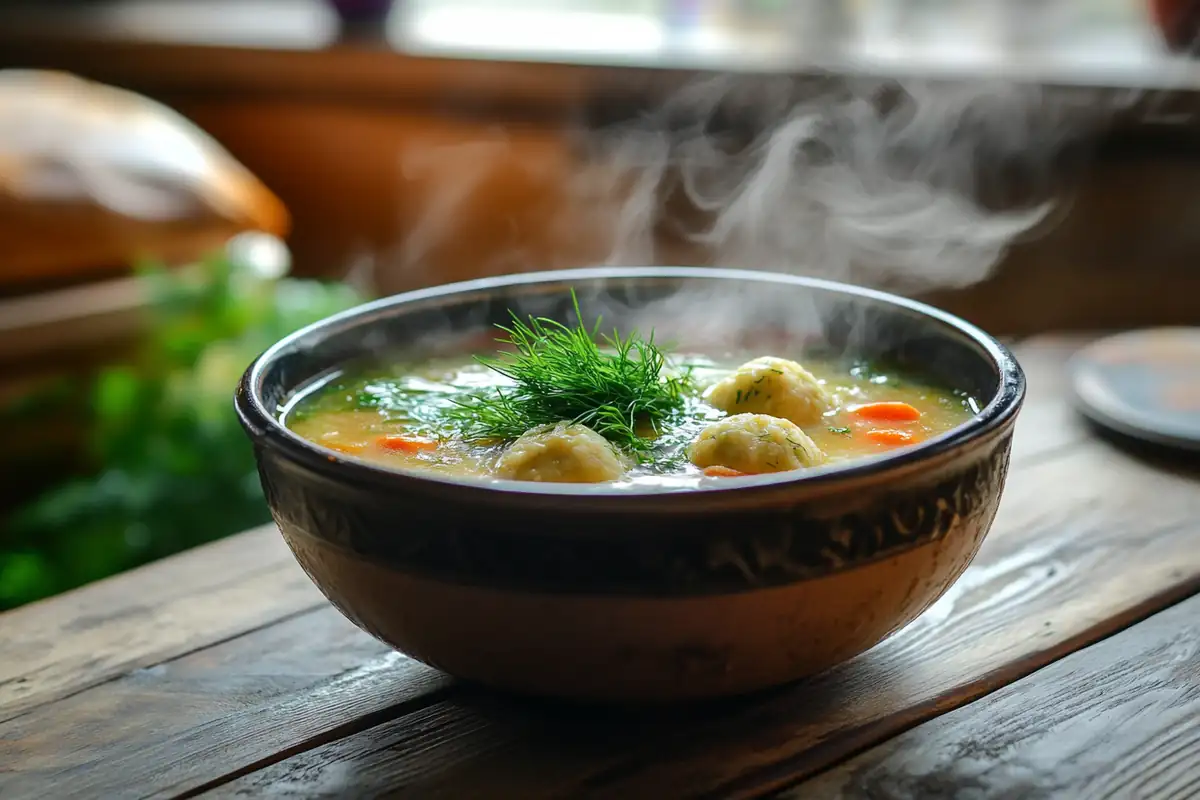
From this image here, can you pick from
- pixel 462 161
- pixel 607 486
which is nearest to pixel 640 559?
pixel 607 486

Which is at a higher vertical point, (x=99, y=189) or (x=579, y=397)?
(x=579, y=397)

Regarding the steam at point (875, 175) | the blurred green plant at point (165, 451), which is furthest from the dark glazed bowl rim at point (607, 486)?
the steam at point (875, 175)

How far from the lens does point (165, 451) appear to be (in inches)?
104

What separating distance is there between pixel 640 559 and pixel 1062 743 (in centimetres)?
40

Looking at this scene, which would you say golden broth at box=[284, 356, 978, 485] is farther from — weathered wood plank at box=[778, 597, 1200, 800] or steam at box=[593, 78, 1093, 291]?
steam at box=[593, 78, 1093, 291]

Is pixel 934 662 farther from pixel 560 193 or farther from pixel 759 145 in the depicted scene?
pixel 560 193

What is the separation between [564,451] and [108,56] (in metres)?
4.11

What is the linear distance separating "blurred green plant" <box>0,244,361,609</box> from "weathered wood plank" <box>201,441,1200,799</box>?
1.64 m

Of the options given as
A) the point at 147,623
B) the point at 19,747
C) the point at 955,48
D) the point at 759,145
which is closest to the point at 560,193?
the point at 759,145

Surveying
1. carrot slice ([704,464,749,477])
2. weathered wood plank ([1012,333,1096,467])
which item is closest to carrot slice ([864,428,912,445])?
carrot slice ([704,464,749,477])

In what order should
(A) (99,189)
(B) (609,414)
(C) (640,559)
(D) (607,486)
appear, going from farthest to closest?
(A) (99,189) → (B) (609,414) → (D) (607,486) → (C) (640,559)

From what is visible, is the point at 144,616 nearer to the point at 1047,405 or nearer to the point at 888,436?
the point at 888,436

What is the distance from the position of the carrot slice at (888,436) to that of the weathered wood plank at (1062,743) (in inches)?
10.3

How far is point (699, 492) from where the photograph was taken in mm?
812
